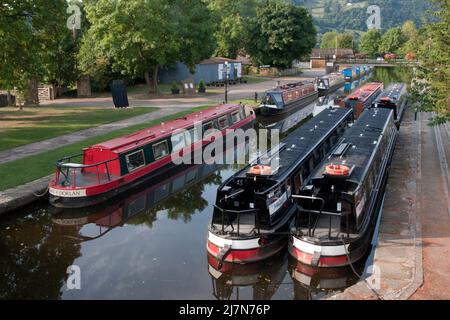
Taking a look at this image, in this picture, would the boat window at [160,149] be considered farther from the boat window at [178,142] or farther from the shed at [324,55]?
the shed at [324,55]

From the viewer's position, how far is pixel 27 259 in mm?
11844

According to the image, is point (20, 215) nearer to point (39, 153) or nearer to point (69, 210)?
point (69, 210)

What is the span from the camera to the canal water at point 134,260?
33.6 feet

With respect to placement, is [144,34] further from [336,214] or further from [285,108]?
[336,214]

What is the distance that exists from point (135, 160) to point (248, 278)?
26.7 feet

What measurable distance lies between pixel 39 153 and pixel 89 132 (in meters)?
4.82

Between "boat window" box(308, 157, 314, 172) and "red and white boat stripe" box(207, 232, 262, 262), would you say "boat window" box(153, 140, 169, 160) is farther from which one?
"red and white boat stripe" box(207, 232, 262, 262)

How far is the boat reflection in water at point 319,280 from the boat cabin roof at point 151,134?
8571mm

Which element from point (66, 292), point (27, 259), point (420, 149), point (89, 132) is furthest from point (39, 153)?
point (420, 149)

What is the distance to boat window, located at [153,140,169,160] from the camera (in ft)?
59.9

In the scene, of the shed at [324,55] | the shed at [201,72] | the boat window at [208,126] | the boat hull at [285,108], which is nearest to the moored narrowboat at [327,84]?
the boat hull at [285,108]
